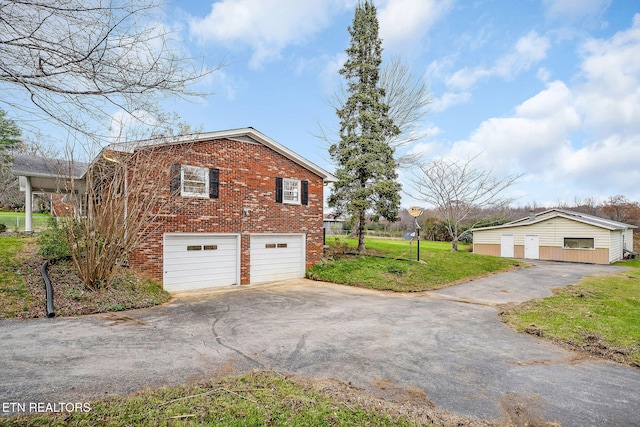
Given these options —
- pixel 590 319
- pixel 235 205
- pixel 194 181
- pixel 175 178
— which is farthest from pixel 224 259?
pixel 590 319

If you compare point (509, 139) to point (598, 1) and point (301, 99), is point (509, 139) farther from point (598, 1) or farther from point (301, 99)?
point (301, 99)

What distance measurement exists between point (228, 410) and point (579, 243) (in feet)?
85.8

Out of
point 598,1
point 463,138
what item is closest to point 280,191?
point 598,1

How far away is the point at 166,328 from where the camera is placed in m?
5.98

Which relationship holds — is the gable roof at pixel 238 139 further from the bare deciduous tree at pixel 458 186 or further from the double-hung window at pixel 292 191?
the bare deciduous tree at pixel 458 186

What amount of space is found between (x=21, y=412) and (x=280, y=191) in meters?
10.0

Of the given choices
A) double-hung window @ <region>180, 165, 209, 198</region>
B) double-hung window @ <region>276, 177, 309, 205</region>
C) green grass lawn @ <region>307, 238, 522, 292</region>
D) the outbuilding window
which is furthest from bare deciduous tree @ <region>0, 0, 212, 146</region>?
the outbuilding window

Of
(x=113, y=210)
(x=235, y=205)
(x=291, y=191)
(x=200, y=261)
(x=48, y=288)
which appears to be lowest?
(x=48, y=288)

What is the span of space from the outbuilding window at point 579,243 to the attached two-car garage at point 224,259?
19873mm

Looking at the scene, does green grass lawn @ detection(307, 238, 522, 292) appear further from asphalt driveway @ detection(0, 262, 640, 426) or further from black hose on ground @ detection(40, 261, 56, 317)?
black hose on ground @ detection(40, 261, 56, 317)

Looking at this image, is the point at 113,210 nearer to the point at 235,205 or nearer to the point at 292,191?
the point at 235,205

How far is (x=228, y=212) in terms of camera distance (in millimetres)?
11031

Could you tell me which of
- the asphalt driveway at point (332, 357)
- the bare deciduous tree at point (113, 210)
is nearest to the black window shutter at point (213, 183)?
the bare deciduous tree at point (113, 210)

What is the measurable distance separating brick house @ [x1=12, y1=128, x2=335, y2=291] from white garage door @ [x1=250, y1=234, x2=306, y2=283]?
0.13 feet
